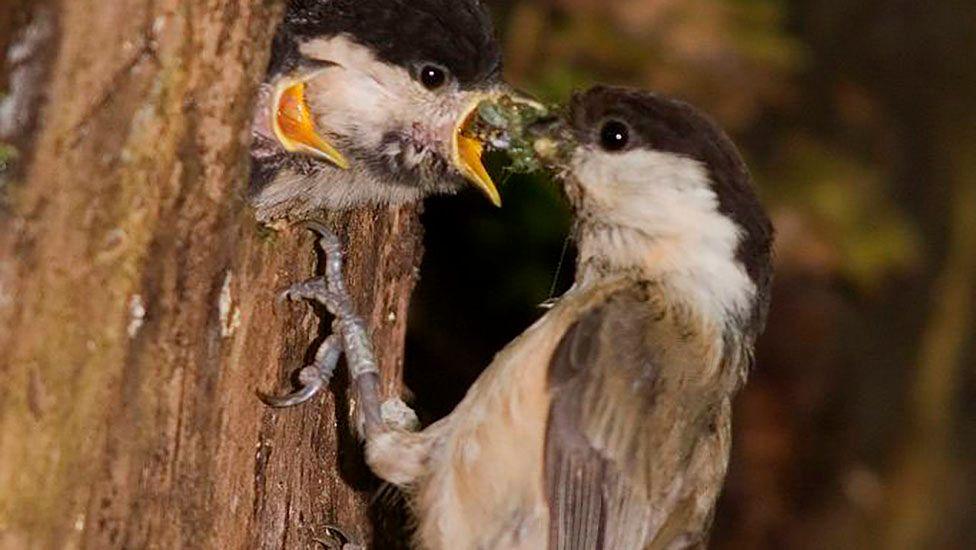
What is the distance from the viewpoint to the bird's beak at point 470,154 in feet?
8.05

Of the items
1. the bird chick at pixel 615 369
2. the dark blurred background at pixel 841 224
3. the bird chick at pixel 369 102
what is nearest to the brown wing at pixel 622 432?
the bird chick at pixel 615 369

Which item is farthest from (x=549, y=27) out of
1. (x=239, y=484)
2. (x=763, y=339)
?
(x=239, y=484)

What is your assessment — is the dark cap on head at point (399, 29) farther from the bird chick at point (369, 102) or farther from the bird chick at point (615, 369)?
the bird chick at point (615, 369)

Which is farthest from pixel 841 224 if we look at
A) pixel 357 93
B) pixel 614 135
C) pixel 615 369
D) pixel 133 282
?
pixel 133 282

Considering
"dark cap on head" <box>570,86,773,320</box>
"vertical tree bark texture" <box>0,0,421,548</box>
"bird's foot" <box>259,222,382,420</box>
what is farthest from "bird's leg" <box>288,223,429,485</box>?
"dark cap on head" <box>570,86,773,320</box>

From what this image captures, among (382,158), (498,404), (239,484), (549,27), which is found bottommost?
(239,484)

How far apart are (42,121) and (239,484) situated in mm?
702

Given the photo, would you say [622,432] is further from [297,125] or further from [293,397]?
[297,125]

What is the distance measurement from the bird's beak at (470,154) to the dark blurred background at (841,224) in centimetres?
218

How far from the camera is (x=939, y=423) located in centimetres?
516

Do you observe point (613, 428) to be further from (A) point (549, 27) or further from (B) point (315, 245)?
(A) point (549, 27)

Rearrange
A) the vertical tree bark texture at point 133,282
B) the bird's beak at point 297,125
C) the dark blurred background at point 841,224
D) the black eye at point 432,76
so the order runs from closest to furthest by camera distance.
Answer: the vertical tree bark texture at point 133,282 → the bird's beak at point 297,125 → the black eye at point 432,76 → the dark blurred background at point 841,224

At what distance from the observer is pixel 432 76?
2.38 m

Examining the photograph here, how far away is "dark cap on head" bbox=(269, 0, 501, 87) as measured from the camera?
2.26 m
